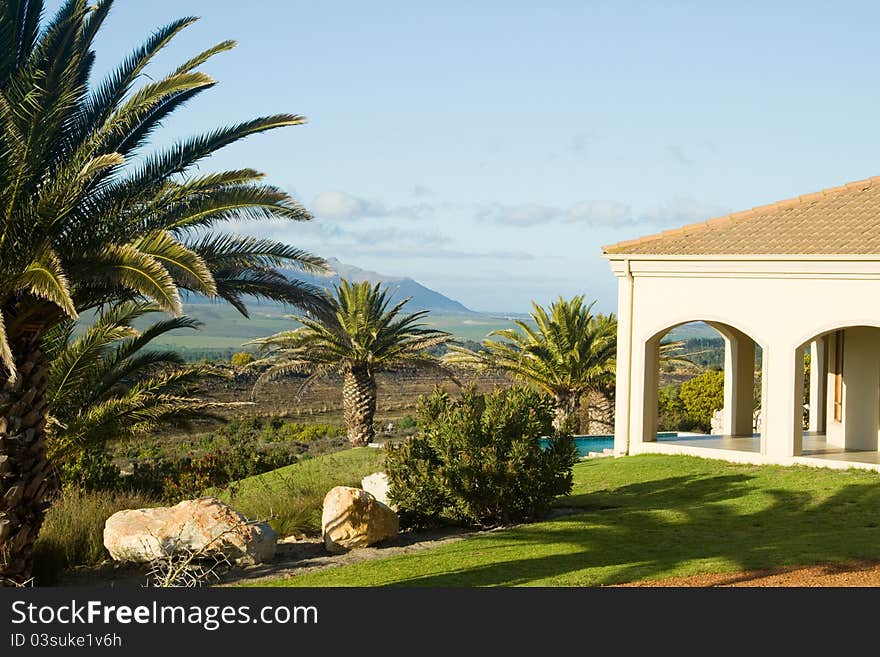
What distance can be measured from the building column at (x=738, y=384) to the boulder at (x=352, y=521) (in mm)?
12678

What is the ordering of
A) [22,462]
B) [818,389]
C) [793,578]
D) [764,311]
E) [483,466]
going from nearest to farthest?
[793,578]
[22,462]
[483,466]
[764,311]
[818,389]

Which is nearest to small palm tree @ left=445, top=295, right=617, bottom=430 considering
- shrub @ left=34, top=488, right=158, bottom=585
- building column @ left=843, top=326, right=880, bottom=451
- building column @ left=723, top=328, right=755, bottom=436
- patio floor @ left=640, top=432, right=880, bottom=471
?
building column @ left=723, top=328, right=755, bottom=436

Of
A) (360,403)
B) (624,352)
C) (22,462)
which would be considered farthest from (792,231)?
(360,403)

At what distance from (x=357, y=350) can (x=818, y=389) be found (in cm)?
1352

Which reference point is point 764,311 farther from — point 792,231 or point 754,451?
point 754,451

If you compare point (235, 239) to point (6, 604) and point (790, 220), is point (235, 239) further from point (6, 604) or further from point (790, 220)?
point (790, 220)

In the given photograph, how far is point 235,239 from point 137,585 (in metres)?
4.52

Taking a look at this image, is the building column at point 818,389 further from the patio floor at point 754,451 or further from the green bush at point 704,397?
the green bush at point 704,397

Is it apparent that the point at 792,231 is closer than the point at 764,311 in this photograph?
No

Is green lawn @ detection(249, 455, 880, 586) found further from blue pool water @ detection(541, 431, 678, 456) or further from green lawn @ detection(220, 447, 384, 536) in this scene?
blue pool water @ detection(541, 431, 678, 456)

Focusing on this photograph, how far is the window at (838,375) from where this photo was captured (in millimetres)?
22609

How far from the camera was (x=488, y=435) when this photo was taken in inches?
593

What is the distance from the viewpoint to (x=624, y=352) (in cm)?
2134

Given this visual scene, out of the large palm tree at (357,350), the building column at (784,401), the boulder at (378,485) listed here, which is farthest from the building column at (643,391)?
the large palm tree at (357,350)
